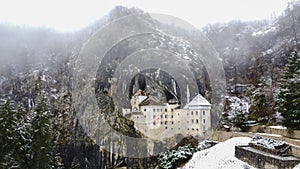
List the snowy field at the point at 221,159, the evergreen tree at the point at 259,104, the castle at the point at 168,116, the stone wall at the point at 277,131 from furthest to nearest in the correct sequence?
the castle at the point at 168,116 → the evergreen tree at the point at 259,104 → the stone wall at the point at 277,131 → the snowy field at the point at 221,159

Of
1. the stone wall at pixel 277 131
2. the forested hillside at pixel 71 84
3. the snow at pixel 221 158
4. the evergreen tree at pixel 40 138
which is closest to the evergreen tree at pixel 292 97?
the forested hillside at pixel 71 84

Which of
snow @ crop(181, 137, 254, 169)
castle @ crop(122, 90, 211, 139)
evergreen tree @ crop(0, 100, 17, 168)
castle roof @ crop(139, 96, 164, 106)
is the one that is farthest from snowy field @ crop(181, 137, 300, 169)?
castle roof @ crop(139, 96, 164, 106)

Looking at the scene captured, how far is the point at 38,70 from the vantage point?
8300 centimetres

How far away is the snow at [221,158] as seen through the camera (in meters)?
17.3

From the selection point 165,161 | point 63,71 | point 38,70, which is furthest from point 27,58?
point 165,161

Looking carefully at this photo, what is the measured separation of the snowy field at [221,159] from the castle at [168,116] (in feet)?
59.6

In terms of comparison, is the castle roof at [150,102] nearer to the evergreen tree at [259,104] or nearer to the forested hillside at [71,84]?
the forested hillside at [71,84]

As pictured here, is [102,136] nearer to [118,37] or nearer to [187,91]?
[187,91]

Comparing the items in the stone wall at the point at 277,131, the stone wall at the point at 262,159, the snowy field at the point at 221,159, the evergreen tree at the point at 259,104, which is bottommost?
the snowy field at the point at 221,159

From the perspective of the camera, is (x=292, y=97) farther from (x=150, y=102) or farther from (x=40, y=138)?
(x=150, y=102)

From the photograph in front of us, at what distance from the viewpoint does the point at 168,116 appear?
1743 inches

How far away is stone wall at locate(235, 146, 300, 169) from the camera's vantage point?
1384 centimetres

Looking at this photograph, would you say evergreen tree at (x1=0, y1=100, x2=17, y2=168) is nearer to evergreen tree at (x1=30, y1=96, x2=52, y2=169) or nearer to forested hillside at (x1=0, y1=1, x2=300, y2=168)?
forested hillside at (x1=0, y1=1, x2=300, y2=168)

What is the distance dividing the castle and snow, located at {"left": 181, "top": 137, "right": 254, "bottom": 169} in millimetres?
18167
